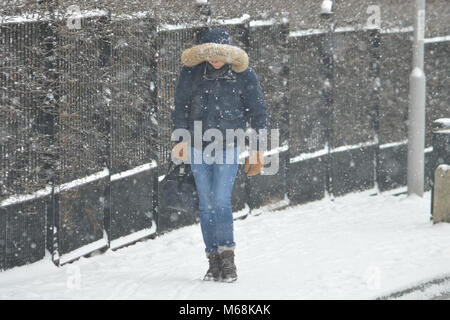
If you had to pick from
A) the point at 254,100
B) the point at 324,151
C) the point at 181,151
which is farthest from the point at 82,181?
the point at 324,151

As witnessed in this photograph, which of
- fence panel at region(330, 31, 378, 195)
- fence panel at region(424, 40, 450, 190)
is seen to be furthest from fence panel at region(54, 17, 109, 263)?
fence panel at region(424, 40, 450, 190)

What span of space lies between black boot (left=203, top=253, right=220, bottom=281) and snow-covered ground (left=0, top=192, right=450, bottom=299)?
4.0 inches

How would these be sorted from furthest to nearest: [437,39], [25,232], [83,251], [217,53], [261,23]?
[437,39]
[261,23]
[83,251]
[25,232]
[217,53]

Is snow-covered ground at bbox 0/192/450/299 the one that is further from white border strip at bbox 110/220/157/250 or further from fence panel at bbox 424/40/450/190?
fence panel at bbox 424/40/450/190

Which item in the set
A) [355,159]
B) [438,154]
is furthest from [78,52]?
[355,159]

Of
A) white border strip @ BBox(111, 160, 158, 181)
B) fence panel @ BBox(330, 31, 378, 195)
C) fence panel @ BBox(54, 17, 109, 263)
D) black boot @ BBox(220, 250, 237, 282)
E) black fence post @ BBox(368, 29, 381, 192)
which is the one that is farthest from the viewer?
black fence post @ BBox(368, 29, 381, 192)

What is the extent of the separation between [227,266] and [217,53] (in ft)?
5.41

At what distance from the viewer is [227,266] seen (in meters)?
7.59

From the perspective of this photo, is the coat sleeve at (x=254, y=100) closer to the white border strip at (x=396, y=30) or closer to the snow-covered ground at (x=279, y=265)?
the snow-covered ground at (x=279, y=265)

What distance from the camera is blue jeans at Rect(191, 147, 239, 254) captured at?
7.54 m

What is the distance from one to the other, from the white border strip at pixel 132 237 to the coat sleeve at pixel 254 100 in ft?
7.07

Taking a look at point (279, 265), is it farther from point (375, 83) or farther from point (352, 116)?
point (375, 83)

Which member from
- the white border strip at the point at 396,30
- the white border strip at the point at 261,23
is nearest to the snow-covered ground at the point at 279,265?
the white border strip at the point at 261,23

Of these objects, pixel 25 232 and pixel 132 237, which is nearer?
pixel 25 232
